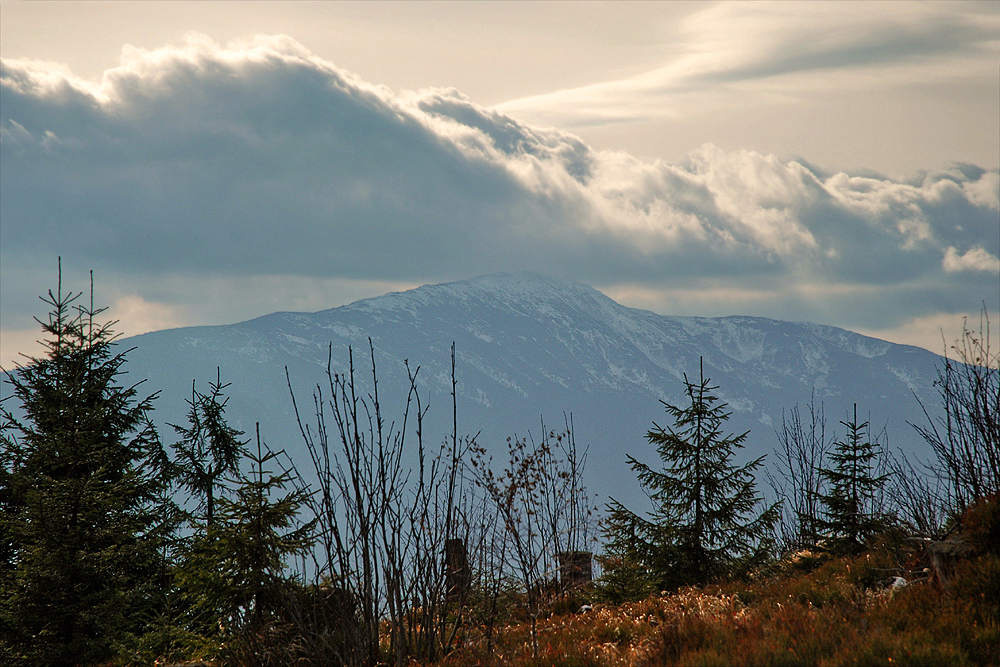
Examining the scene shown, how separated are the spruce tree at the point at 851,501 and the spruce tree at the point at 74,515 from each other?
1385cm

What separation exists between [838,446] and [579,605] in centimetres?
848

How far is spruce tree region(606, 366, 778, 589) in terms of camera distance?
41.5 feet

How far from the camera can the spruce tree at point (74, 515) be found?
1005 cm

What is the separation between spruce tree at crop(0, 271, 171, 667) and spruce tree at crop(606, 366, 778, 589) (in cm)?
893

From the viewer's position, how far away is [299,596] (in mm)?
7715

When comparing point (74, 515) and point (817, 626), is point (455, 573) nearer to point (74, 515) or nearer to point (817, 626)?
point (817, 626)

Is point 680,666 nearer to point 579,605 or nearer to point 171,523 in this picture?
point 579,605

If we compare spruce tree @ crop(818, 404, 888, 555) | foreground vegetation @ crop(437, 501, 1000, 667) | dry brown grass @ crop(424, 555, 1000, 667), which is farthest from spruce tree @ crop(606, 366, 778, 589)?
dry brown grass @ crop(424, 555, 1000, 667)

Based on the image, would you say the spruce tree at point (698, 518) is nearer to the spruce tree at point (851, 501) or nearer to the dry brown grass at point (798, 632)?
the spruce tree at point (851, 501)

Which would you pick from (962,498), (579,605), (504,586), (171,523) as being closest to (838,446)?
(962,498)

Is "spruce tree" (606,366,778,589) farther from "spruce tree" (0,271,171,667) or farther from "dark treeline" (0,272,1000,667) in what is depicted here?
"spruce tree" (0,271,171,667)

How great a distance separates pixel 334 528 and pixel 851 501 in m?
13.1

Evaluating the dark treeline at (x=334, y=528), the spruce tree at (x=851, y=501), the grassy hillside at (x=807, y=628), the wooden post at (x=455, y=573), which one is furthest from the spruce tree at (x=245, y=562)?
the spruce tree at (x=851, y=501)

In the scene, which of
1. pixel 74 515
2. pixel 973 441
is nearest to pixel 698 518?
pixel 973 441
